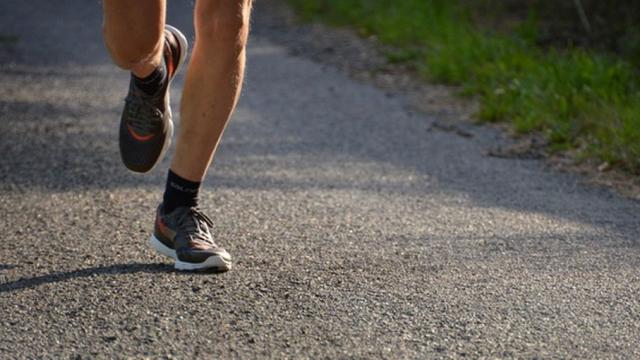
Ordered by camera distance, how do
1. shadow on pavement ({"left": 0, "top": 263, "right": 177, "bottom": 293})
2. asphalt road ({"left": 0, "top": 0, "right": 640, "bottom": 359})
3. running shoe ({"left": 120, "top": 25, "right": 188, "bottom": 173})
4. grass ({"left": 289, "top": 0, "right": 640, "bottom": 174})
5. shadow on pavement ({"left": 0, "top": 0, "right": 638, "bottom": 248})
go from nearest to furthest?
asphalt road ({"left": 0, "top": 0, "right": 640, "bottom": 359}) → shadow on pavement ({"left": 0, "top": 263, "right": 177, "bottom": 293}) → running shoe ({"left": 120, "top": 25, "right": 188, "bottom": 173}) → shadow on pavement ({"left": 0, "top": 0, "right": 638, "bottom": 248}) → grass ({"left": 289, "top": 0, "right": 640, "bottom": 174})

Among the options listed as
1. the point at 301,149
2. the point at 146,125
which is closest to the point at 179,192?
the point at 146,125

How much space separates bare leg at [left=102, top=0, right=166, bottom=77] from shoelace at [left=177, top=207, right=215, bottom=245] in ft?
1.56

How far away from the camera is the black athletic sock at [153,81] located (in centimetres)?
376

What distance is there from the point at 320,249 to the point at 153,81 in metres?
0.81

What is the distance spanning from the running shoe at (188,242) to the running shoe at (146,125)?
178mm

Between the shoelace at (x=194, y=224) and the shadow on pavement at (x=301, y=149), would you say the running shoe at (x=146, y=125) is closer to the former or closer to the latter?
the shoelace at (x=194, y=224)

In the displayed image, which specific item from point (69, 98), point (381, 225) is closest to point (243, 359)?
point (381, 225)

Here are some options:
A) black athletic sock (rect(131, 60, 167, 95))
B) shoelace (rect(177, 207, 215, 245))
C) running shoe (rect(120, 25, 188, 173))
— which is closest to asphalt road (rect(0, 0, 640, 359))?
shoelace (rect(177, 207, 215, 245))

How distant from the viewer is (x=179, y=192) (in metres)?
3.81

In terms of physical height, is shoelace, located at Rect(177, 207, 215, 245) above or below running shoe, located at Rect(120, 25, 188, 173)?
below

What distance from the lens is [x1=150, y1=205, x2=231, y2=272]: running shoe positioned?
3.71 metres

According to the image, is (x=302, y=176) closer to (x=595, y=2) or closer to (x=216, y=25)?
(x=216, y=25)

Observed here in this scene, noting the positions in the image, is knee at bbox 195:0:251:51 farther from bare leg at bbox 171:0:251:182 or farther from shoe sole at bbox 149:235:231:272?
shoe sole at bbox 149:235:231:272

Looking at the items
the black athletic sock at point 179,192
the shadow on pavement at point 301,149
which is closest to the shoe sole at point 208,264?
the black athletic sock at point 179,192
